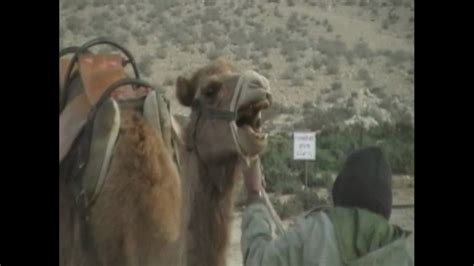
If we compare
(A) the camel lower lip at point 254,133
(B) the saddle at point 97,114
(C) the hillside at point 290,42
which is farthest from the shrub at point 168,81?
(A) the camel lower lip at point 254,133

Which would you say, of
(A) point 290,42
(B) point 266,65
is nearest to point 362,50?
(A) point 290,42

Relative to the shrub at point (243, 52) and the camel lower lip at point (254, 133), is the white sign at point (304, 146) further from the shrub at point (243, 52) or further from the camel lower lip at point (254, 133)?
the shrub at point (243, 52)

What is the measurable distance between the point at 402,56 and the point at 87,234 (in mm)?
2764

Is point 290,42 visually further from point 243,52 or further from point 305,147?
point 305,147

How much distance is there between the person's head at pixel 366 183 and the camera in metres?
9.26

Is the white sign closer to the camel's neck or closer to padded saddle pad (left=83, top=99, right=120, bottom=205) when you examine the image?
the camel's neck

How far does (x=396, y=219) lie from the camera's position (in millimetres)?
9484

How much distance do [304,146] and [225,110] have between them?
67 cm

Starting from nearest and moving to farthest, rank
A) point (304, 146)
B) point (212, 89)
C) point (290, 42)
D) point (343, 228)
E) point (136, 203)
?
1. point (343, 228)
2. point (136, 203)
3. point (212, 89)
4. point (304, 146)
5. point (290, 42)

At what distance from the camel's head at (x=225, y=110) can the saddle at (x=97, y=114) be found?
0.68 feet

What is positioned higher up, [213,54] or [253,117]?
[213,54]

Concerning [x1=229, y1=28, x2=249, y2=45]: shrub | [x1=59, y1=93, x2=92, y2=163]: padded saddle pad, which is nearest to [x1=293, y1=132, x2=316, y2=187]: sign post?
[x1=229, y1=28, x2=249, y2=45]: shrub
